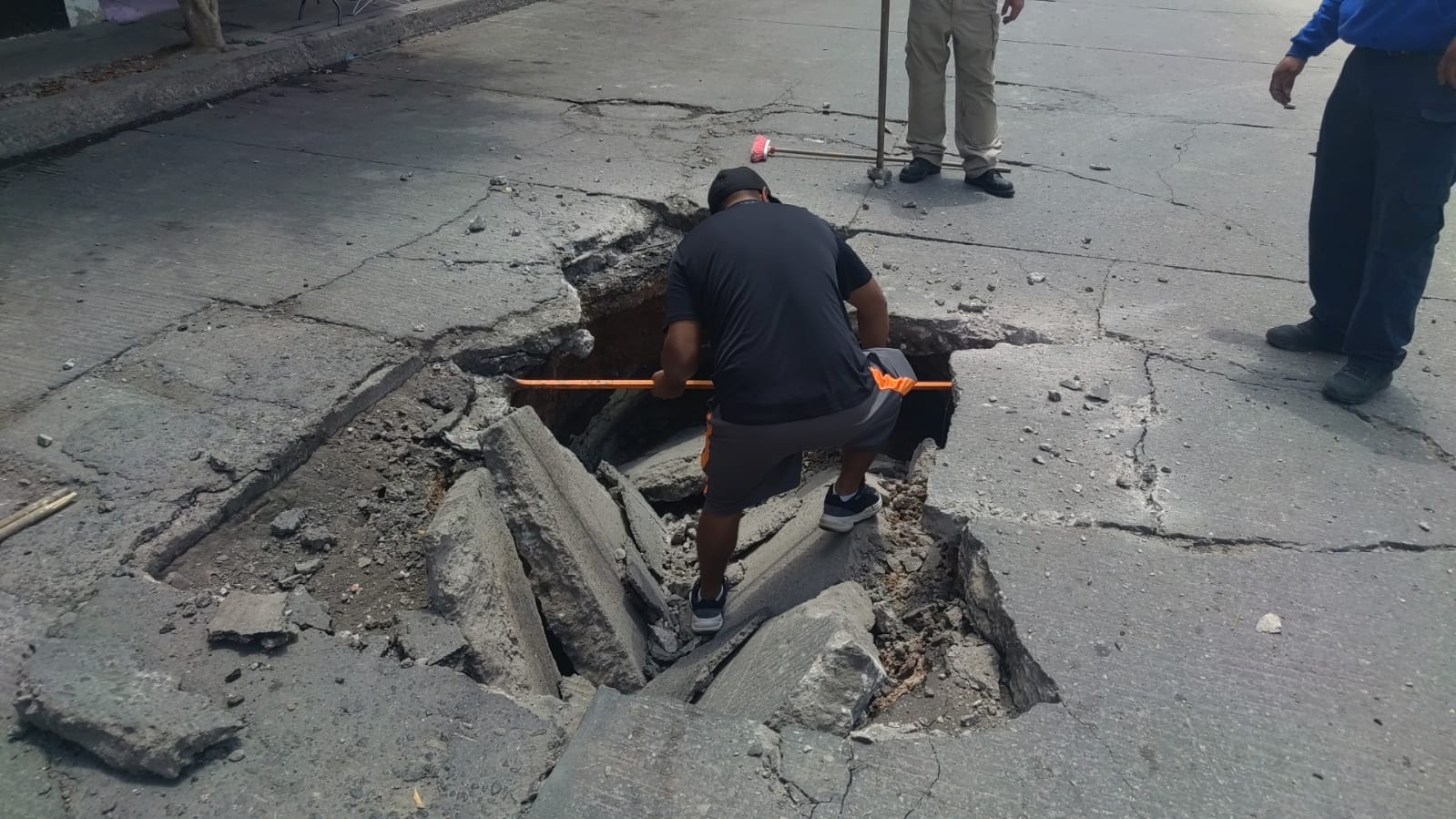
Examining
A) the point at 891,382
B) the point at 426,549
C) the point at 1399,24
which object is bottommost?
the point at 426,549

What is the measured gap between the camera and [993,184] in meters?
5.44

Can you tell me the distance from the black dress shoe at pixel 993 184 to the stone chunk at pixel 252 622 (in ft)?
13.9

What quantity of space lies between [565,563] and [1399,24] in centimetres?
320

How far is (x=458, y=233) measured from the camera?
181 inches

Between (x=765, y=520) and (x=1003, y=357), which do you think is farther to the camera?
(x=765, y=520)

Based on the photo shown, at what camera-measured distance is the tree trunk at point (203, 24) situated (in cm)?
665

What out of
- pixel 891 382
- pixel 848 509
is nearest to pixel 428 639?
pixel 848 509

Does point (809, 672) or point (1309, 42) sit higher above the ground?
point (1309, 42)

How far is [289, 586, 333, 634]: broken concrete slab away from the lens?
8.38 feet

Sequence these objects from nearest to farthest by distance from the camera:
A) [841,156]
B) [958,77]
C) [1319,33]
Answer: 1. [1319,33]
2. [958,77]
3. [841,156]

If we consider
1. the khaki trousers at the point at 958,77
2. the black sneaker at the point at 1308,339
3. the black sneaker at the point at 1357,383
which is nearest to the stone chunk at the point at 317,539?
the black sneaker at the point at 1357,383

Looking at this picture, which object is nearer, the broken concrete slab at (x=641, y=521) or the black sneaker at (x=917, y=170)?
the broken concrete slab at (x=641, y=521)

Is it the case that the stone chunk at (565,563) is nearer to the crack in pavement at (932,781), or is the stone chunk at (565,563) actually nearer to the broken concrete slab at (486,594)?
the broken concrete slab at (486,594)

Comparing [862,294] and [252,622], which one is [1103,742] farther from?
[252,622]
